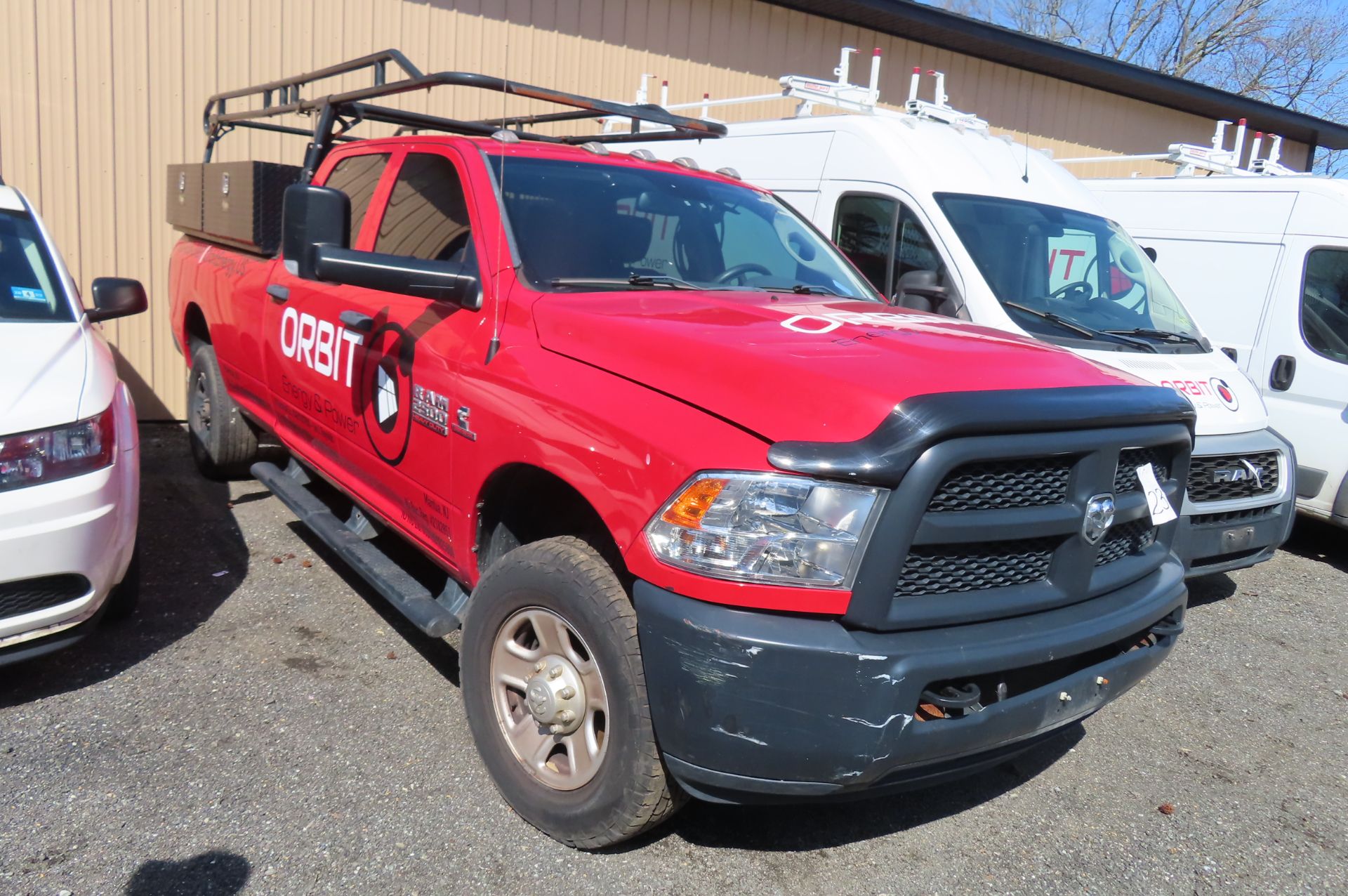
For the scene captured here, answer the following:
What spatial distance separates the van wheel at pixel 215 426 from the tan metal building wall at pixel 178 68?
6.19 feet

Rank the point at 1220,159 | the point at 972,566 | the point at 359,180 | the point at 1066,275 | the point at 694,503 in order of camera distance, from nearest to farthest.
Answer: the point at 694,503
the point at 972,566
the point at 359,180
the point at 1066,275
the point at 1220,159

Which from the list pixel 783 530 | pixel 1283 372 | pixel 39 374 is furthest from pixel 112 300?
pixel 1283 372

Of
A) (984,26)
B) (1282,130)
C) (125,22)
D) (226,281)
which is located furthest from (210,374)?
(1282,130)

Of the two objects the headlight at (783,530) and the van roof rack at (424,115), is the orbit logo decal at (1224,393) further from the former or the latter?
the headlight at (783,530)

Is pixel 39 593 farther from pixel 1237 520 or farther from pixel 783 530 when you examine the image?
pixel 1237 520

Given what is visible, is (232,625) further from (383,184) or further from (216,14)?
(216,14)

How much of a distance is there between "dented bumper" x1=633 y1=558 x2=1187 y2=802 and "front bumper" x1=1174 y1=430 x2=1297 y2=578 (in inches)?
108

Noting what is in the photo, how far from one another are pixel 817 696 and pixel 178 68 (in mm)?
7450

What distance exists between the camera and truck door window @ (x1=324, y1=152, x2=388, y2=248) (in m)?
4.38

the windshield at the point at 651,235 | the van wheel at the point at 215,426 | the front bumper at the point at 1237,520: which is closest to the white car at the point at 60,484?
the windshield at the point at 651,235

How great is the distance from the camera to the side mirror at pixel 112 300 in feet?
14.4

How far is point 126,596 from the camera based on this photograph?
13.5ft

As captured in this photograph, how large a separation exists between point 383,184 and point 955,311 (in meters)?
2.95

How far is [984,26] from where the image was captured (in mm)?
11055
